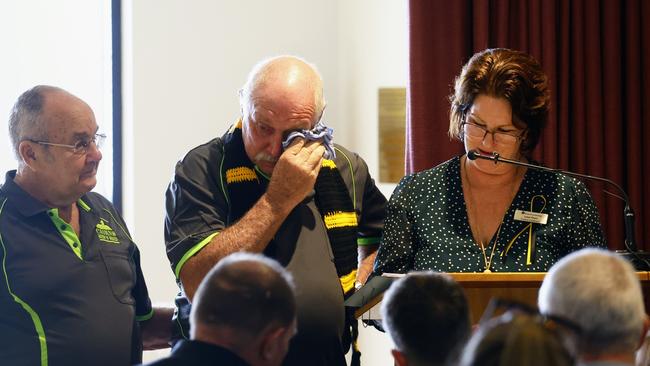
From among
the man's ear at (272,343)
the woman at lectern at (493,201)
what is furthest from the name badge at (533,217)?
the man's ear at (272,343)

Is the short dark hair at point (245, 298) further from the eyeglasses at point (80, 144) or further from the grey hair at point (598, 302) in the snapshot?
the eyeglasses at point (80, 144)

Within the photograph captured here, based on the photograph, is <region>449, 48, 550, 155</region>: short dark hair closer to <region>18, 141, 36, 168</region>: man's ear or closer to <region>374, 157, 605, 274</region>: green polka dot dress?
<region>374, 157, 605, 274</region>: green polka dot dress

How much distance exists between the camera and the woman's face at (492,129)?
320 cm

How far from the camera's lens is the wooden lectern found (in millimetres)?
2637

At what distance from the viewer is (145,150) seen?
488 centimetres

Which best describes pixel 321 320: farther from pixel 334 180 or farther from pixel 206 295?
pixel 206 295

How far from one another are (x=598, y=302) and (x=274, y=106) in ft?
4.11

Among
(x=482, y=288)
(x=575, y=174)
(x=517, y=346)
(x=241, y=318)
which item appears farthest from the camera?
(x=575, y=174)

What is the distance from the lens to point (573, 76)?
14.6ft

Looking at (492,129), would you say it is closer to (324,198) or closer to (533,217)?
(533,217)

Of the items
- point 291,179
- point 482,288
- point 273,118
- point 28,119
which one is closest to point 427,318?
point 482,288

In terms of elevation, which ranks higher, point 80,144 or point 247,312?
point 80,144

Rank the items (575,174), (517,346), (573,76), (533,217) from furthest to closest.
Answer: (573,76) < (533,217) < (575,174) < (517,346)

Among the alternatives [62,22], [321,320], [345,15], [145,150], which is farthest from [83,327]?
[345,15]
